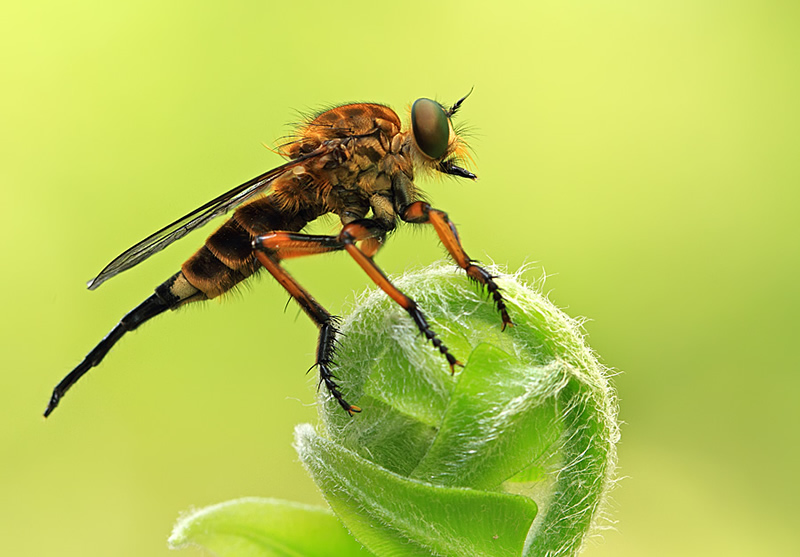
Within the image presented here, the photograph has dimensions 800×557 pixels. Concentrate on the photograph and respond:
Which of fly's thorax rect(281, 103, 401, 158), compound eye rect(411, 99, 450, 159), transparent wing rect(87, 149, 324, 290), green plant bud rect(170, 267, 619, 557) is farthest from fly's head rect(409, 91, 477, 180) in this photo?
green plant bud rect(170, 267, 619, 557)

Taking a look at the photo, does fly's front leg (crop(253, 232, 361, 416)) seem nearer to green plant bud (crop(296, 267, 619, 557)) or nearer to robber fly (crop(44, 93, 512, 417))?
robber fly (crop(44, 93, 512, 417))

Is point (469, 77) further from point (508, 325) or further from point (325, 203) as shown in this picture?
point (508, 325)

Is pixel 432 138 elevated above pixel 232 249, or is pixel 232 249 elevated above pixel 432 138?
pixel 432 138

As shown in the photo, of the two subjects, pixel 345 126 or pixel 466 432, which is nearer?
pixel 466 432

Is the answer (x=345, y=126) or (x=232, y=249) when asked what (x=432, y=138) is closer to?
(x=345, y=126)

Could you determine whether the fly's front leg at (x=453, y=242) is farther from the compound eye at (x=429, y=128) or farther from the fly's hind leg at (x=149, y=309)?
the fly's hind leg at (x=149, y=309)

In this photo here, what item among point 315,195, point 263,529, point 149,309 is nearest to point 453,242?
point 315,195

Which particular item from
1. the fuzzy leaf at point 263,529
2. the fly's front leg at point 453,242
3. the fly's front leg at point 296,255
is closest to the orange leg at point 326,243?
the fly's front leg at point 296,255
